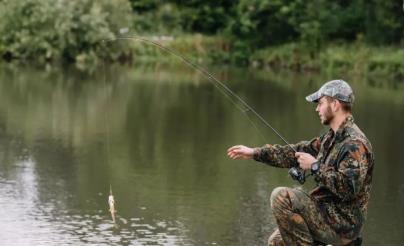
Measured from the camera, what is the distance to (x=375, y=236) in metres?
9.65

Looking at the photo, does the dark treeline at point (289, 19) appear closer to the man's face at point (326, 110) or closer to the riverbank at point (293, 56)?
the riverbank at point (293, 56)

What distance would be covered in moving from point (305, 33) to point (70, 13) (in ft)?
46.5

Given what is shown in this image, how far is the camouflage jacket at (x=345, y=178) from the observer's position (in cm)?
629

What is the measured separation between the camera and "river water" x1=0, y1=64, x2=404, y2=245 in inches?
381

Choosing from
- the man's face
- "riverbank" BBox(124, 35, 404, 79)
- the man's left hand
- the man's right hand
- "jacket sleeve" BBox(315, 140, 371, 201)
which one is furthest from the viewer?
"riverbank" BBox(124, 35, 404, 79)

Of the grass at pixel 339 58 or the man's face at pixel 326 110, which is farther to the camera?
the grass at pixel 339 58

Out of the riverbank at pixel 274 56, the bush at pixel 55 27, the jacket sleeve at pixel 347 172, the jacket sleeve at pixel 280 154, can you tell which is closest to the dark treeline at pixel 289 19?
the riverbank at pixel 274 56

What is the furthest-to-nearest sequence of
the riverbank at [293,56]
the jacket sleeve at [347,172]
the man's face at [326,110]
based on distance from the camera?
the riverbank at [293,56] < the man's face at [326,110] < the jacket sleeve at [347,172]

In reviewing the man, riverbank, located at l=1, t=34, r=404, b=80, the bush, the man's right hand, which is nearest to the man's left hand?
the man

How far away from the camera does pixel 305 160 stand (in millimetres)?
6496

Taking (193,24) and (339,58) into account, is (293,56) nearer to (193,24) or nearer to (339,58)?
(339,58)

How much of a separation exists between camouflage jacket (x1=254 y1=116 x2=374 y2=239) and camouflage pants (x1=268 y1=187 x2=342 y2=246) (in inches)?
2.3

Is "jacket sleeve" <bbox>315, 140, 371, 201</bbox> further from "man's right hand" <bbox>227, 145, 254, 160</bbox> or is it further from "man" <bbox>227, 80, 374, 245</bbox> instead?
"man's right hand" <bbox>227, 145, 254, 160</bbox>

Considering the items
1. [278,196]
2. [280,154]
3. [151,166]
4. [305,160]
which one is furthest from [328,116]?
[151,166]
